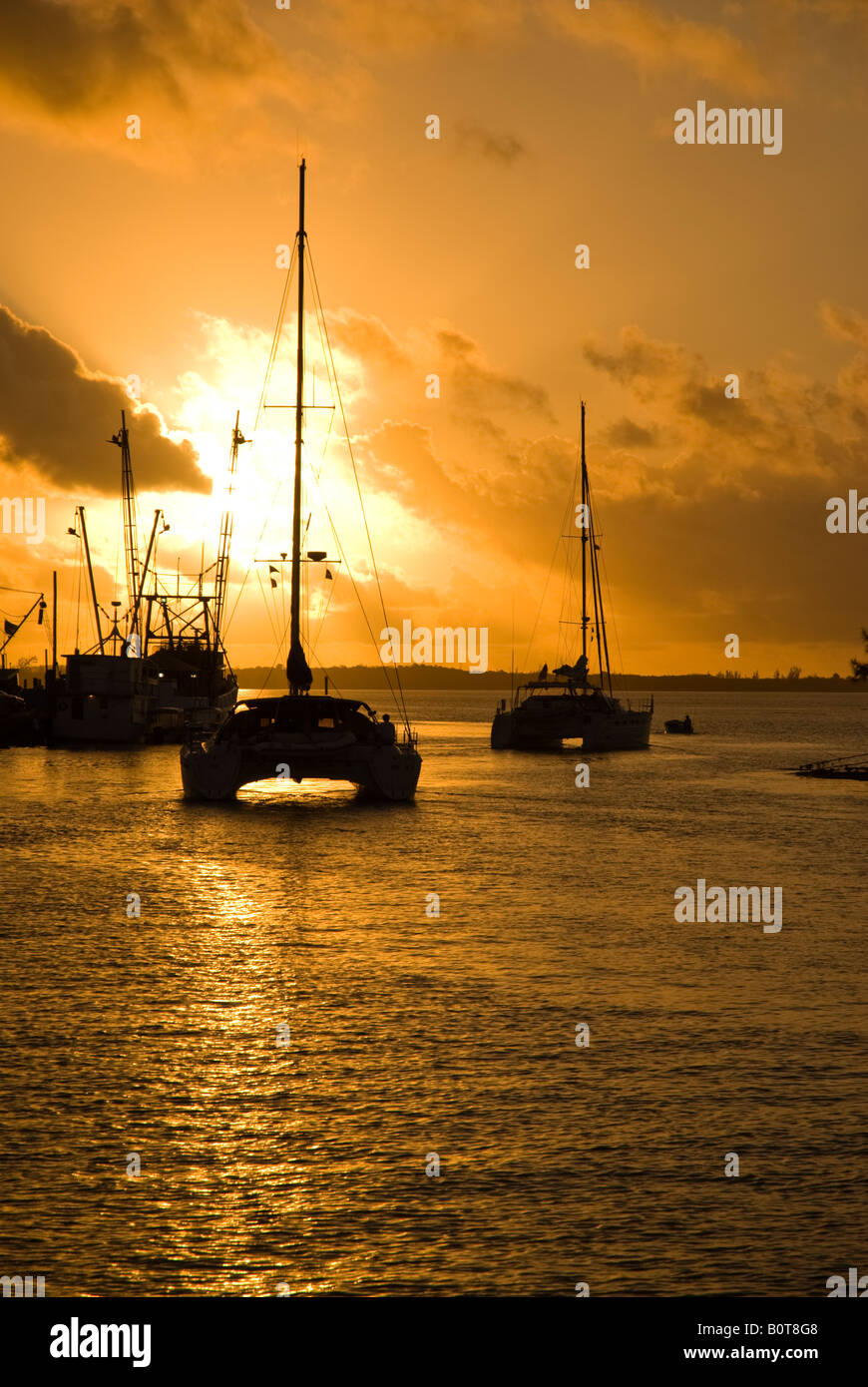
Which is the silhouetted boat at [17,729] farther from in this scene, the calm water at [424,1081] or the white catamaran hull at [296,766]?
the calm water at [424,1081]

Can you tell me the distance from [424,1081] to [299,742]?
3266cm

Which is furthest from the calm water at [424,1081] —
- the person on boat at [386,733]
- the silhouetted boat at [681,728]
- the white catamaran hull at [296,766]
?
the silhouetted boat at [681,728]

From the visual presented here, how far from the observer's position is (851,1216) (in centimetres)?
1074

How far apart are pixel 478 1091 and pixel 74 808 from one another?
40138 mm

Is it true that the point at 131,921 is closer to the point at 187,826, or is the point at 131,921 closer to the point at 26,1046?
the point at 26,1046

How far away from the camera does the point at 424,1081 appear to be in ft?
47.9

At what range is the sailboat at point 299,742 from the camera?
4728cm

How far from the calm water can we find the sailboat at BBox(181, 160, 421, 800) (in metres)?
12.8

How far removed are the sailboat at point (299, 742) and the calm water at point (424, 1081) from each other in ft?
42.0

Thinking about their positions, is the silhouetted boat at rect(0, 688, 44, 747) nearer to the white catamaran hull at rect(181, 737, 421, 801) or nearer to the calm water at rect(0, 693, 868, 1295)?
the white catamaran hull at rect(181, 737, 421, 801)

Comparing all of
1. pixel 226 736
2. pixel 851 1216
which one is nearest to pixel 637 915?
pixel 851 1216

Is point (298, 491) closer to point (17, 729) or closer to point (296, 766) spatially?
point (296, 766)

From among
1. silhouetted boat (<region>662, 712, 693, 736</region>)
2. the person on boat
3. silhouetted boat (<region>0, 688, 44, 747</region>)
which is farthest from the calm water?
silhouetted boat (<region>662, 712, 693, 736</region>)

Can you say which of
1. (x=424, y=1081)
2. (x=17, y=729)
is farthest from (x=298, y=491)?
(x=17, y=729)
